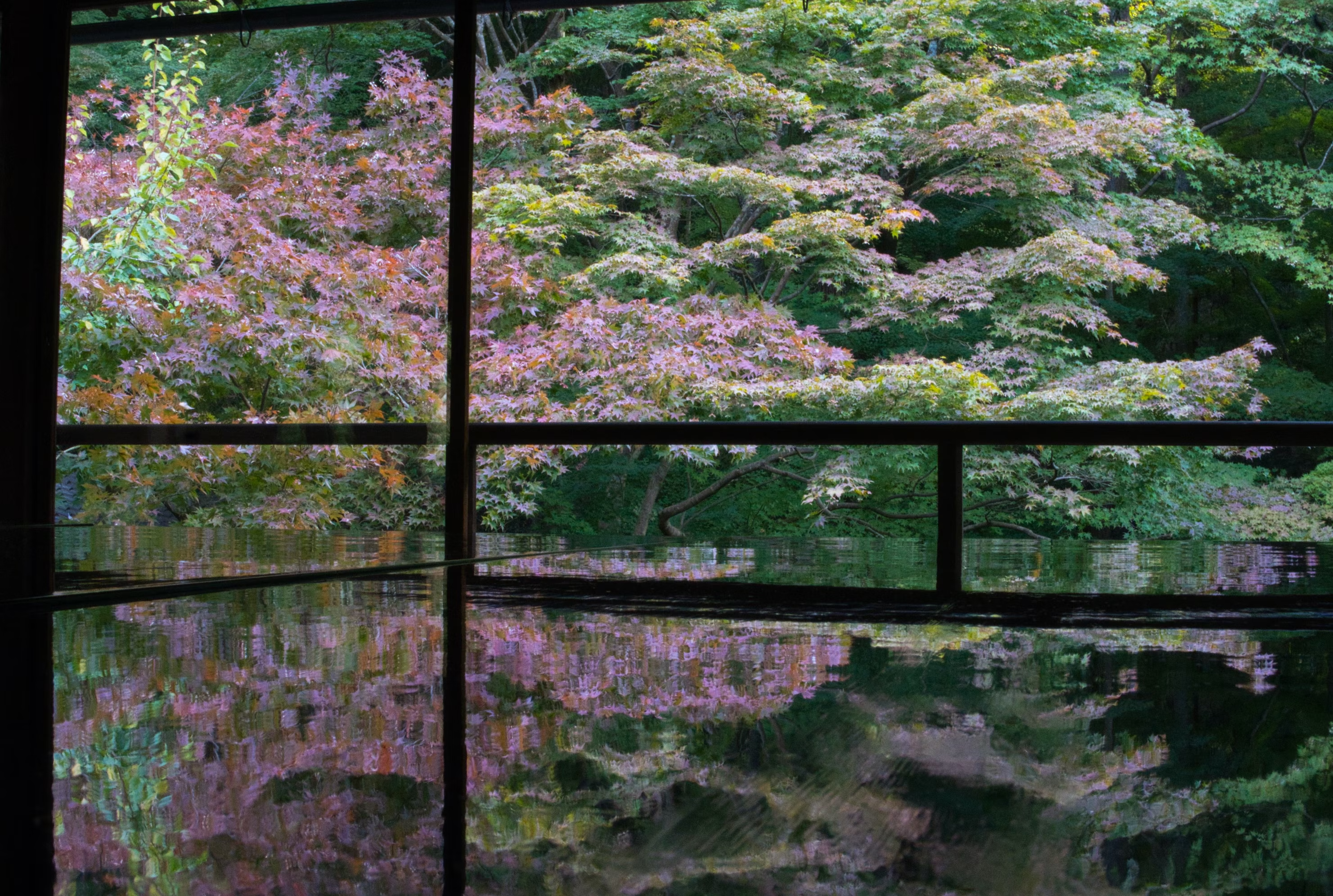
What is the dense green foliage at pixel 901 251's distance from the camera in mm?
6074

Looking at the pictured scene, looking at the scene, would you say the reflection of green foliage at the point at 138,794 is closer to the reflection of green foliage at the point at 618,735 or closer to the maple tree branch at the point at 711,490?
the reflection of green foliage at the point at 618,735

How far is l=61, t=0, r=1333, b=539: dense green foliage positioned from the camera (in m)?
6.07

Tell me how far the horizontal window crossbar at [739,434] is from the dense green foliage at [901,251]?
2459 mm

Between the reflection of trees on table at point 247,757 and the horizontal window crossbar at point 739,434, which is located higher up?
the horizontal window crossbar at point 739,434

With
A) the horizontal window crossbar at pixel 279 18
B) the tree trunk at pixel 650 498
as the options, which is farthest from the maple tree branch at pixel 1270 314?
the horizontal window crossbar at pixel 279 18

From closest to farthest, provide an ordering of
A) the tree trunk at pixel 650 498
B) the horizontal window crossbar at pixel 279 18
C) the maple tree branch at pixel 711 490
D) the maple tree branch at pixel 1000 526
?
the horizontal window crossbar at pixel 279 18 < the maple tree branch at pixel 1000 526 < the maple tree branch at pixel 711 490 < the tree trunk at pixel 650 498

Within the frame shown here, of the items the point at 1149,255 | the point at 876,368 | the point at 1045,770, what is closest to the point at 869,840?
the point at 1045,770

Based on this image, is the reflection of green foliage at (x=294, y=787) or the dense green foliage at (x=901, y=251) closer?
the reflection of green foliage at (x=294, y=787)

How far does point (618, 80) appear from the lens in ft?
23.1

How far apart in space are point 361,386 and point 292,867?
284 cm

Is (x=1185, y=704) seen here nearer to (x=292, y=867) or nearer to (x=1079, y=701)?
(x=1079, y=701)

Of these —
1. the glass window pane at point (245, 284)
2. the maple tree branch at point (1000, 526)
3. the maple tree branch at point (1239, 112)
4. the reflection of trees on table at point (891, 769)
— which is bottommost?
the maple tree branch at point (1000, 526)

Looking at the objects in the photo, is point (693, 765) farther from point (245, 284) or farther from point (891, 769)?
point (245, 284)

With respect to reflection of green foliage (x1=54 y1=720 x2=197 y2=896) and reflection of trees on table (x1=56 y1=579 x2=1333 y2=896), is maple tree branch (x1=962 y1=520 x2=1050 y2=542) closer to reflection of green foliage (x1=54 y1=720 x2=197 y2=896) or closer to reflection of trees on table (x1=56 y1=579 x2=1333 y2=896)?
reflection of trees on table (x1=56 y1=579 x2=1333 y2=896)
